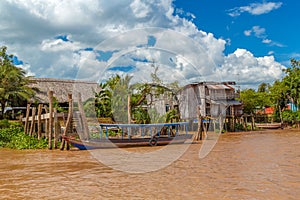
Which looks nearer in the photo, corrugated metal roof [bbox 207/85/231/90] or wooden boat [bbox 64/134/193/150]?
wooden boat [bbox 64/134/193/150]

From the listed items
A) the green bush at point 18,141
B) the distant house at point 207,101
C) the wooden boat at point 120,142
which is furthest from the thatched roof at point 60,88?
the wooden boat at point 120,142

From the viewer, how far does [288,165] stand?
9.06m

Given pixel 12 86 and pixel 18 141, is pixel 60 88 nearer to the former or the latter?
pixel 12 86

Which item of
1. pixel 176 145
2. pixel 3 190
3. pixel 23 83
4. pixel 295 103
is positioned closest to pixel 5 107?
pixel 23 83

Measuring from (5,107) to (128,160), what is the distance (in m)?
19.4

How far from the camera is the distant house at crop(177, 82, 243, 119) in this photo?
30.2m

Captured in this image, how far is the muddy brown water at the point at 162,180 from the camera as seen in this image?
6121 millimetres

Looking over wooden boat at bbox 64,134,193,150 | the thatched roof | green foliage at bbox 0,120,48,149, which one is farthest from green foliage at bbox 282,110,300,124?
green foliage at bbox 0,120,48,149

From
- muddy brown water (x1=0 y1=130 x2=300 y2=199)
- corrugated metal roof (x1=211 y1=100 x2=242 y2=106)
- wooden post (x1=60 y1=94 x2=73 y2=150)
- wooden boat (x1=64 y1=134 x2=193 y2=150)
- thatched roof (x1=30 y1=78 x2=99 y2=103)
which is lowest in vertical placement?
muddy brown water (x1=0 y1=130 x2=300 y2=199)

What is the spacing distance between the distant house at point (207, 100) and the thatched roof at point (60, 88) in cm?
837

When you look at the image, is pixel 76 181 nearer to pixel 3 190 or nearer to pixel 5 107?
pixel 3 190

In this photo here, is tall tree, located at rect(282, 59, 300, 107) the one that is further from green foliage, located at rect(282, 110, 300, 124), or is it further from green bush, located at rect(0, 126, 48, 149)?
green bush, located at rect(0, 126, 48, 149)

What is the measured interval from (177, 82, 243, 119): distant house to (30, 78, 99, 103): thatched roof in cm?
837

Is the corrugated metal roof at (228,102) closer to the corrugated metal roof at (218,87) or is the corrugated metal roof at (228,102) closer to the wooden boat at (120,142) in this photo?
the corrugated metal roof at (218,87)
